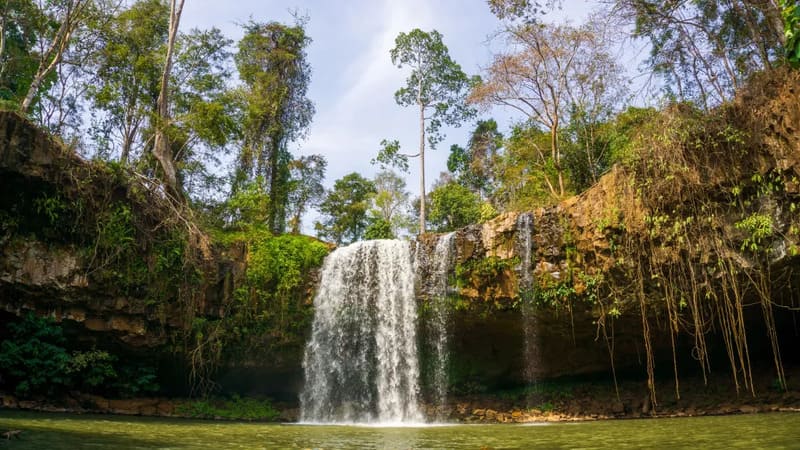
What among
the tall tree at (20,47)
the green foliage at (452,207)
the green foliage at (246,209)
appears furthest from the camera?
the green foliage at (452,207)

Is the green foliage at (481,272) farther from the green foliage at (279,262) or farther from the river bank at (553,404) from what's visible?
the green foliage at (279,262)

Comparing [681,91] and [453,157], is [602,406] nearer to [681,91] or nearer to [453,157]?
[681,91]

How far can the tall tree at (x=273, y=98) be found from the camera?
67.7ft

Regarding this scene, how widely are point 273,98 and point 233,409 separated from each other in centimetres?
1233

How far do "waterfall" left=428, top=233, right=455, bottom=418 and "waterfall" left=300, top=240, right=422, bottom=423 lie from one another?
530mm

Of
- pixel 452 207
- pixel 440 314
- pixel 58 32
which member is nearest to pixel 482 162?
pixel 452 207

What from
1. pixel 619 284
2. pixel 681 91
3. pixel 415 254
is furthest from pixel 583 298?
pixel 681 91

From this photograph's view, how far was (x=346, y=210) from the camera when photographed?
89.4ft

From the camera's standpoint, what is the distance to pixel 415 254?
13.2m

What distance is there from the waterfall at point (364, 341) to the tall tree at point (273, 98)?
7.57 meters

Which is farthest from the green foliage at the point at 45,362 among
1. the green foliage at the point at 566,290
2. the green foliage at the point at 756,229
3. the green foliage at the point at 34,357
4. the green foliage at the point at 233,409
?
the green foliage at the point at 756,229

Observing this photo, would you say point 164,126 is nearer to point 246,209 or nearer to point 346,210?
point 246,209

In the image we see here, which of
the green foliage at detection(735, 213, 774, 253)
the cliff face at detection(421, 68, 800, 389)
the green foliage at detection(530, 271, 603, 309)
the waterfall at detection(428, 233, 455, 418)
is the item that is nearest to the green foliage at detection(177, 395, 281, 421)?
the waterfall at detection(428, 233, 455, 418)

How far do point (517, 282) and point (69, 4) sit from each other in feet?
41.8
